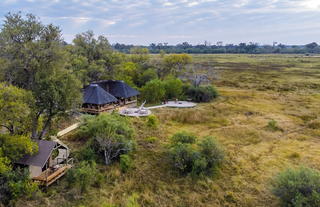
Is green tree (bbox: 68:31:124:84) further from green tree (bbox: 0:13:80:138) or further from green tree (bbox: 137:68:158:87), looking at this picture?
green tree (bbox: 0:13:80:138)

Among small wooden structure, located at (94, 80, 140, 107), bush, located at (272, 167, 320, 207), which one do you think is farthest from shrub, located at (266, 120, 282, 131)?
small wooden structure, located at (94, 80, 140, 107)

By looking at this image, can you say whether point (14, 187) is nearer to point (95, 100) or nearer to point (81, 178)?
point (81, 178)

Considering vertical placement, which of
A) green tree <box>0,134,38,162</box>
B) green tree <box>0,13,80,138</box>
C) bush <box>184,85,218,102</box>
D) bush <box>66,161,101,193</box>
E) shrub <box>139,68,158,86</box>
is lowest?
bush <box>66,161,101,193</box>

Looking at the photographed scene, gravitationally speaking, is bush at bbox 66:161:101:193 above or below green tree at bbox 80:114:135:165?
below

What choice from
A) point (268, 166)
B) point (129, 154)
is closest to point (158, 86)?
point (129, 154)

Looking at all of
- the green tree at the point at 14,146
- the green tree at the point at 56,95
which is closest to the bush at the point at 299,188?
the green tree at the point at 14,146

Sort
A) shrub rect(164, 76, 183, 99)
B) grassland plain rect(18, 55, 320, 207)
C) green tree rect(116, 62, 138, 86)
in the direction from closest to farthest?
grassland plain rect(18, 55, 320, 207)
shrub rect(164, 76, 183, 99)
green tree rect(116, 62, 138, 86)

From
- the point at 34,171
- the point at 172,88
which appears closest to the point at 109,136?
the point at 34,171
